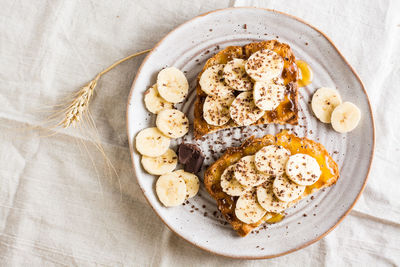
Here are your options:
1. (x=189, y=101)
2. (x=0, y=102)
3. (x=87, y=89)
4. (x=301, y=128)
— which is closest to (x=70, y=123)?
(x=87, y=89)

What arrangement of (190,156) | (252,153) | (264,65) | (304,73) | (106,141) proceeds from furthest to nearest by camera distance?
Result: (106,141)
(304,73)
(190,156)
(252,153)
(264,65)

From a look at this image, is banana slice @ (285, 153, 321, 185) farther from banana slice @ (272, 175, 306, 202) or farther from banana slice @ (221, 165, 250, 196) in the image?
banana slice @ (221, 165, 250, 196)

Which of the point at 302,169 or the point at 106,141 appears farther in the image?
the point at 106,141

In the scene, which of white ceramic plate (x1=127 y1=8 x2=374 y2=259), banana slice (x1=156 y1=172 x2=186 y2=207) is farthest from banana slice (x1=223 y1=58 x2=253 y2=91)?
banana slice (x1=156 y1=172 x2=186 y2=207)

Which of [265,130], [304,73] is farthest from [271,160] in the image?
[304,73]

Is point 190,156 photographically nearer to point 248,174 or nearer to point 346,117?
point 248,174

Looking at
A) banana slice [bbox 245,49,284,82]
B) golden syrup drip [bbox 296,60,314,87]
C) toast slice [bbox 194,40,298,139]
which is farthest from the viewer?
golden syrup drip [bbox 296,60,314,87]
